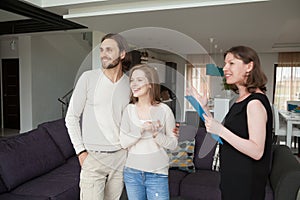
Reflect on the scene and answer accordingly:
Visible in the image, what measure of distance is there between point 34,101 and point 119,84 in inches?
209

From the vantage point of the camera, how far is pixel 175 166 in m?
2.49

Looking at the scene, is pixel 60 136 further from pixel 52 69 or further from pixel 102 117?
pixel 52 69

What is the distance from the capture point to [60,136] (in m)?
2.66

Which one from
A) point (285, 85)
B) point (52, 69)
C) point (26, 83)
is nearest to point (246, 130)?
point (26, 83)

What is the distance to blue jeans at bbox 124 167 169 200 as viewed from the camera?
1.18 m

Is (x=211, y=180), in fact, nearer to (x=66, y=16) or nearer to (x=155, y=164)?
(x=155, y=164)

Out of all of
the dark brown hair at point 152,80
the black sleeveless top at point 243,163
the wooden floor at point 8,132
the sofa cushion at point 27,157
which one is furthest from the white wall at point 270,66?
the dark brown hair at point 152,80

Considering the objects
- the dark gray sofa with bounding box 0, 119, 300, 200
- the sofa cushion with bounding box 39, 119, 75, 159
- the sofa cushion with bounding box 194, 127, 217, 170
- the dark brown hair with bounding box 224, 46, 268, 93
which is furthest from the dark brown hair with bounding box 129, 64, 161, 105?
the sofa cushion with bounding box 39, 119, 75, 159

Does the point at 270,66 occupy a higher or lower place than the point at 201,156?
higher

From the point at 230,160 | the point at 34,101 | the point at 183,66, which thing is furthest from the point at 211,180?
the point at 183,66

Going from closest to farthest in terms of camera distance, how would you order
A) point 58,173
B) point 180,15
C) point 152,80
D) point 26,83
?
1. point 152,80
2. point 58,173
3. point 180,15
4. point 26,83

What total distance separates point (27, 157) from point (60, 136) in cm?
55

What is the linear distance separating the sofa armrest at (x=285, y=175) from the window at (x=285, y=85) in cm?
635

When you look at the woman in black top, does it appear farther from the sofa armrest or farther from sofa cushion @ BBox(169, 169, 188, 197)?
sofa cushion @ BBox(169, 169, 188, 197)
